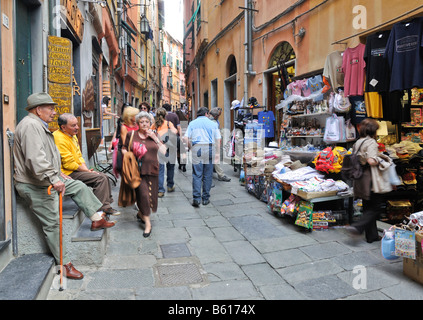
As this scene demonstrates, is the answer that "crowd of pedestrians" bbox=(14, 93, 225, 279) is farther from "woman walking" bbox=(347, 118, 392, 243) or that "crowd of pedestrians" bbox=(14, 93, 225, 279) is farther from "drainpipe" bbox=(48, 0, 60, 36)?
"woman walking" bbox=(347, 118, 392, 243)

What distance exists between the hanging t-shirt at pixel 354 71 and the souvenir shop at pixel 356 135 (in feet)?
0.05

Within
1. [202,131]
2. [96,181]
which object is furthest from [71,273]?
[202,131]

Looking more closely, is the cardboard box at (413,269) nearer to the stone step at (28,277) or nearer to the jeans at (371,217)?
the jeans at (371,217)

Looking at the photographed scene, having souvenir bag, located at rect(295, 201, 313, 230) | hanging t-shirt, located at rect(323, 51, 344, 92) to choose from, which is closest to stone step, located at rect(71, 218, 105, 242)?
souvenir bag, located at rect(295, 201, 313, 230)

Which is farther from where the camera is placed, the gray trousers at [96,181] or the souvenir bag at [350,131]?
the souvenir bag at [350,131]

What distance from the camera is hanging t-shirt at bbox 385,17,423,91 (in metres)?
4.62

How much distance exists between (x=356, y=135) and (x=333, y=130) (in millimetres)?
403

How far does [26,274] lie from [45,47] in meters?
3.42

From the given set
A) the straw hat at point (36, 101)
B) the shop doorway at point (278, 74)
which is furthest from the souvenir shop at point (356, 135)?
the straw hat at point (36, 101)

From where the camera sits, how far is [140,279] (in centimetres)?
332

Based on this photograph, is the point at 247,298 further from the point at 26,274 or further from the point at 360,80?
the point at 360,80

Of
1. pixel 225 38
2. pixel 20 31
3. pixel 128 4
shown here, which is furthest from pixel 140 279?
pixel 128 4

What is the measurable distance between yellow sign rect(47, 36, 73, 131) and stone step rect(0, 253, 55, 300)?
2.28m

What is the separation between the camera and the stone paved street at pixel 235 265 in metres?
3.08
